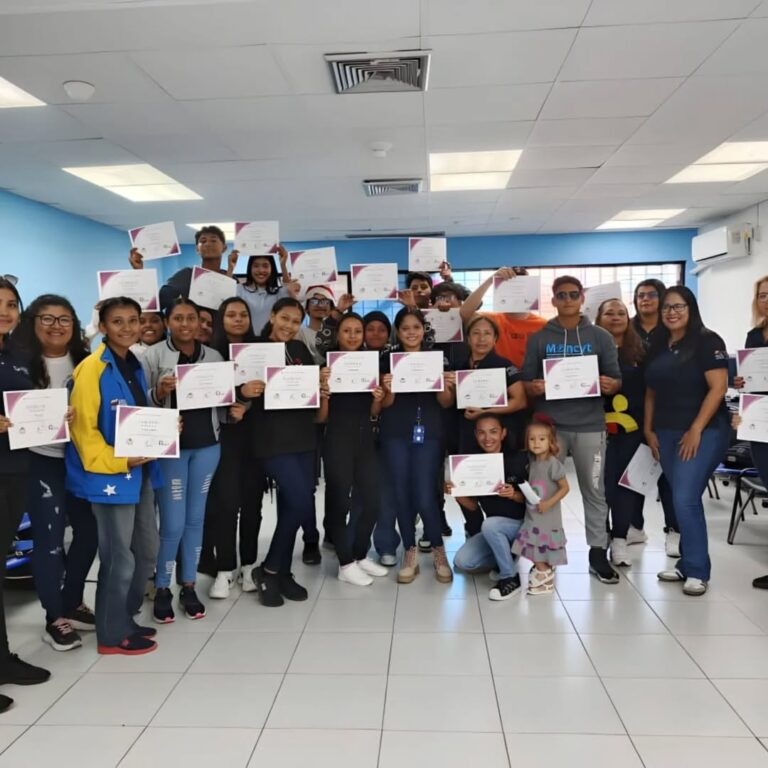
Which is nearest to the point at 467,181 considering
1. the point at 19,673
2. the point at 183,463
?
the point at 183,463

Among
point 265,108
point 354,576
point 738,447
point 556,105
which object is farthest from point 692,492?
point 265,108

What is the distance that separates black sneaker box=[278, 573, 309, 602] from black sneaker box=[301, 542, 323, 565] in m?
0.45

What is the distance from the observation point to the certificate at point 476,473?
9.76 ft

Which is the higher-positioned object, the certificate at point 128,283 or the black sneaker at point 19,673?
the certificate at point 128,283

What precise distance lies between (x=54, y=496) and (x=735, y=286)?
28.3ft

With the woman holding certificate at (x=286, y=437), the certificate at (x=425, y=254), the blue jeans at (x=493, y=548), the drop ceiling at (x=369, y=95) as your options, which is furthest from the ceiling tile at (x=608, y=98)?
the blue jeans at (x=493, y=548)

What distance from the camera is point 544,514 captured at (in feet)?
10.0

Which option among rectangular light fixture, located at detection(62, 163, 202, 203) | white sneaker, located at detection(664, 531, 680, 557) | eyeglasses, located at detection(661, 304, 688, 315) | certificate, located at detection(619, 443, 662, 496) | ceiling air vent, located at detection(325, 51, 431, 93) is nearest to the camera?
eyeglasses, located at detection(661, 304, 688, 315)

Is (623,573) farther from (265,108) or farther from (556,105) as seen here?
(265,108)

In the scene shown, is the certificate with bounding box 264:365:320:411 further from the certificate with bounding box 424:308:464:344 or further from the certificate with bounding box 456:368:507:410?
the certificate with bounding box 424:308:464:344

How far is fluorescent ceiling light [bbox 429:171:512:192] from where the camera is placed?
5.92 metres

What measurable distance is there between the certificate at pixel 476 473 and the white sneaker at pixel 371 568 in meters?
0.70

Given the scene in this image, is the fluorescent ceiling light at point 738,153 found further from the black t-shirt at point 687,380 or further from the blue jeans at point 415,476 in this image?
the blue jeans at point 415,476

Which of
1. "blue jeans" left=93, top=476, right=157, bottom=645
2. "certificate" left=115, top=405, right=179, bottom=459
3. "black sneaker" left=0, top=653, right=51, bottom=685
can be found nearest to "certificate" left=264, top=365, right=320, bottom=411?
"certificate" left=115, top=405, right=179, bottom=459
